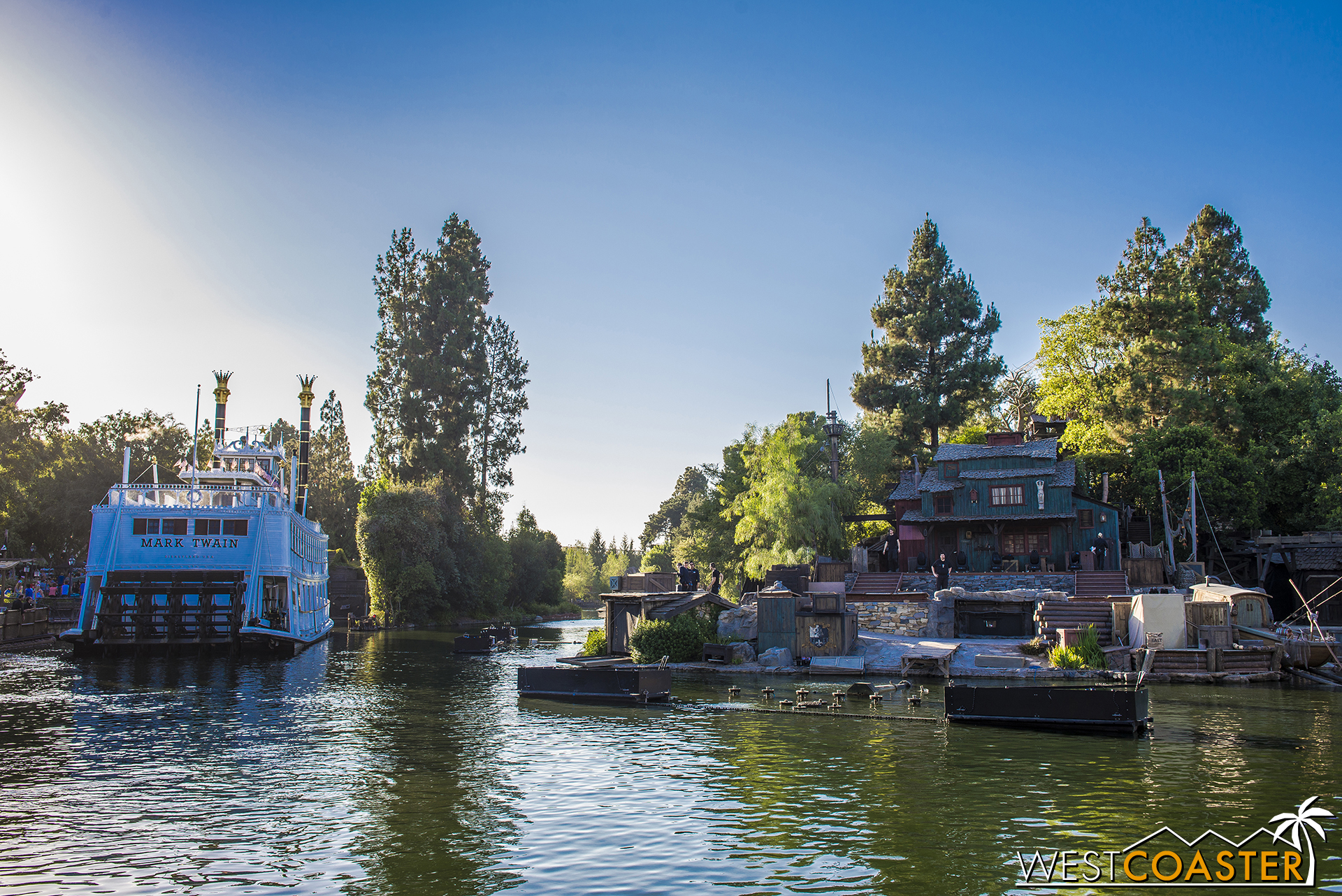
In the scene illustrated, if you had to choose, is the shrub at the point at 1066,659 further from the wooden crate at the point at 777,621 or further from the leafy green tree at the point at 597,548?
the leafy green tree at the point at 597,548

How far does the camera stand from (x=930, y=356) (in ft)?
243

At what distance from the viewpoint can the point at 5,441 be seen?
206 ft

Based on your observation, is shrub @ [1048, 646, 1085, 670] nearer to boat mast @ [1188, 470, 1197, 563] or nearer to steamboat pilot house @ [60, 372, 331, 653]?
boat mast @ [1188, 470, 1197, 563]

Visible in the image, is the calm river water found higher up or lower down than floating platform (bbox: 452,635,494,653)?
lower down

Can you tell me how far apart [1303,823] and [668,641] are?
93.7ft

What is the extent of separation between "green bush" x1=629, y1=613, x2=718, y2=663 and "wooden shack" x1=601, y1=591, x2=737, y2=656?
46 cm

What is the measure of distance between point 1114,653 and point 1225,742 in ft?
50.8

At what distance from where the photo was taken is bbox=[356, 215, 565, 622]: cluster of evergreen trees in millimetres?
73250

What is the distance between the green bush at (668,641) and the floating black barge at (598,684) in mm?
9517

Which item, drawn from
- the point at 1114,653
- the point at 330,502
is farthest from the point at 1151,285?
the point at 330,502

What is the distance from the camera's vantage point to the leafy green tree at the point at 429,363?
8038 centimetres

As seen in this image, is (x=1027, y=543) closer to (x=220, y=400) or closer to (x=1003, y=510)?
(x=1003, y=510)

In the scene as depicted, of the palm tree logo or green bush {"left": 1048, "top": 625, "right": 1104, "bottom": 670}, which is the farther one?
green bush {"left": 1048, "top": 625, "right": 1104, "bottom": 670}

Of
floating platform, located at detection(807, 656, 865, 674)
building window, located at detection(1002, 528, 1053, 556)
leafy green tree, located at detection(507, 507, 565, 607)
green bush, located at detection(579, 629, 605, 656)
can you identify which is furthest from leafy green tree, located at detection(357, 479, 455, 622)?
building window, located at detection(1002, 528, 1053, 556)
